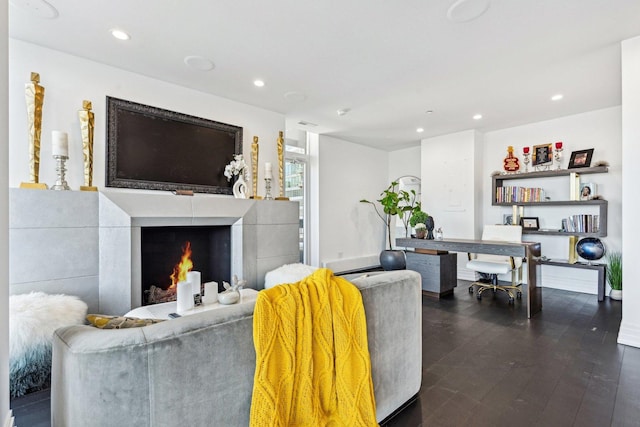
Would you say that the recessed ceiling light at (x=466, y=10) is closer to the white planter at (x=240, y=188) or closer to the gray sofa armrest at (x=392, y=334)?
the gray sofa armrest at (x=392, y=334)

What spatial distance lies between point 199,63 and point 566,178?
5.25 meters

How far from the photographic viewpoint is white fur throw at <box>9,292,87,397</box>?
76.8 inches

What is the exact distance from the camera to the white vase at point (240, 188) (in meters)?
3.93

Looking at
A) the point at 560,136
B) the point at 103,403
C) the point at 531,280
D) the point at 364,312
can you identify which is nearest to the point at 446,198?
the point at 560,136

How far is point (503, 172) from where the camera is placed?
5133mm

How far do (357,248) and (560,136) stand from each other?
152 inches

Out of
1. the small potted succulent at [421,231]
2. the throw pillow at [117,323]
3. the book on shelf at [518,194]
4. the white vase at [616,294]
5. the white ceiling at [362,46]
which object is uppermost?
the white ceiling at [362,46]

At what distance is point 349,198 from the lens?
627 centimetres

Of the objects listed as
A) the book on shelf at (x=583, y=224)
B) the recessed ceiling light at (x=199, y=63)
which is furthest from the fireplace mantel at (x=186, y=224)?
the book on shelf at (x=583, y=224)

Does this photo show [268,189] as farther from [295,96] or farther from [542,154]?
[542,154]

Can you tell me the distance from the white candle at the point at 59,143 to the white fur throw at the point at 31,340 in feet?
4.05

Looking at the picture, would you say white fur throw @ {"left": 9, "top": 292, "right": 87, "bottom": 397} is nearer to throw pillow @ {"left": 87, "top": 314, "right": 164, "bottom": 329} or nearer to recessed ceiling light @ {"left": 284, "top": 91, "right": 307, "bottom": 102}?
throw pillow @ {"left": 87, "top": 314, "right": 164, "bottom": 329}

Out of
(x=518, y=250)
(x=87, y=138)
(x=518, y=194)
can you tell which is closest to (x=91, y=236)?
(x=87, y=138)

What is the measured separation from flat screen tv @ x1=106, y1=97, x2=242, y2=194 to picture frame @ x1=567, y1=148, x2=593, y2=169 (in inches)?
187
